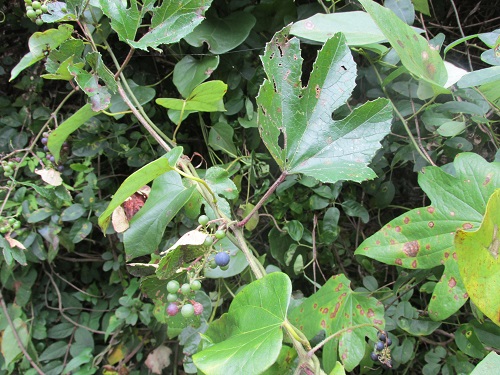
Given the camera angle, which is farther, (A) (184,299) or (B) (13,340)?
(B) (13,340)

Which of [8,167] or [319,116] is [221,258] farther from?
[8,167]

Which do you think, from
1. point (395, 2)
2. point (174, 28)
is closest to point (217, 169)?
point (174, 28)

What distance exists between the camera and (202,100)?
804 millimetres

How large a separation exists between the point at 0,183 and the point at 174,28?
31.5 inches

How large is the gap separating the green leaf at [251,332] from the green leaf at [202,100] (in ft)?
1.36

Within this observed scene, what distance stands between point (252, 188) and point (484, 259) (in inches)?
27.0

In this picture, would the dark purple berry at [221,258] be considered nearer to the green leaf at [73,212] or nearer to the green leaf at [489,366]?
the green leaf at [489,366]

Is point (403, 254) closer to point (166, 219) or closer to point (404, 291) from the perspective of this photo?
point (404, 291)

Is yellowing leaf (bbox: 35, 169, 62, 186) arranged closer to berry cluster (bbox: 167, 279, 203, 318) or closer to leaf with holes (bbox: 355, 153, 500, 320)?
berry cluster (bbox: 167, 279, 203, 318)

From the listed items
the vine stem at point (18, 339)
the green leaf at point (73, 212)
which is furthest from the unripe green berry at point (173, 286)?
the vine stem at point (18, 339)

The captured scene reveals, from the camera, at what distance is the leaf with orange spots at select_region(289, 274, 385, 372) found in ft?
2.21

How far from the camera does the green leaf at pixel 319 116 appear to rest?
1.80ft

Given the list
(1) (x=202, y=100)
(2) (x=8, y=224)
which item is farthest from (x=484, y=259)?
(2) (x=8, y=224)

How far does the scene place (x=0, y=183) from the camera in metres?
1.15
